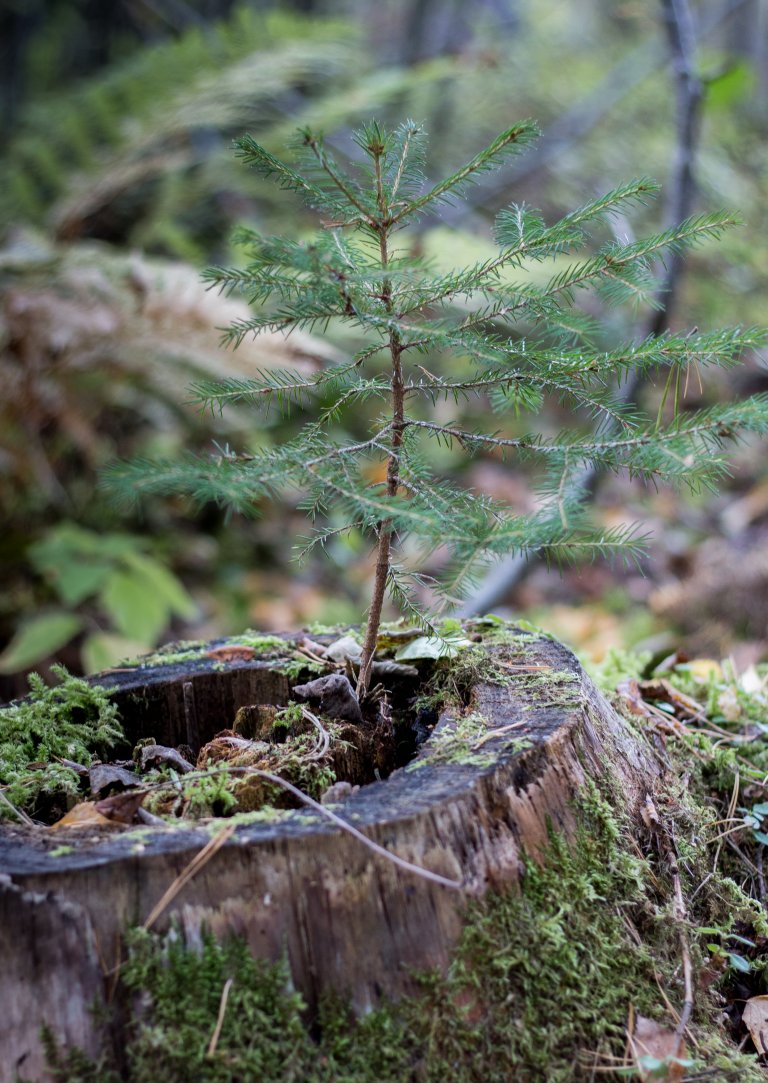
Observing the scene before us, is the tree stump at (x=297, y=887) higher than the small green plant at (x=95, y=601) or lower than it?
higher

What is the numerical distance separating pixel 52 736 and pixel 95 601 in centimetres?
325

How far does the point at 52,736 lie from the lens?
170cm

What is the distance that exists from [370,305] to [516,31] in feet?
26.0

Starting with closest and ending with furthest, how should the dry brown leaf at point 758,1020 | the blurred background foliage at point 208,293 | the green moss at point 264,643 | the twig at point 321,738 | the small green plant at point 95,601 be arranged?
the dry brown leaf at point 758,1020, the twig at point 321,738, the green moss at point 264,643, the small green plant at point 95,601, the blurred background foliage at point 208,293

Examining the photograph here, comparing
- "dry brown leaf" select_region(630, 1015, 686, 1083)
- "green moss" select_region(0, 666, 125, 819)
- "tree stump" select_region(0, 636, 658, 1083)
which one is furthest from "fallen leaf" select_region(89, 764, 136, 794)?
"dry brown leaf" select_region(630, 1015, 686, 1083)

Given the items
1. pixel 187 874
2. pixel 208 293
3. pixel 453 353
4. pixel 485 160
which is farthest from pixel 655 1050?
pixel 208 293

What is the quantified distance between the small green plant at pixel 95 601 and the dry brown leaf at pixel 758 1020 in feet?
9.10

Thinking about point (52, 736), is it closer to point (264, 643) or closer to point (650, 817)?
point (264, 643)

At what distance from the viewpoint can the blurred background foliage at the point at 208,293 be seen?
13.5ft

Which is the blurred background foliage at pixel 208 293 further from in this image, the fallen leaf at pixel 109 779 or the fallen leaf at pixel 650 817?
the fallen leaf at pixel 650 817

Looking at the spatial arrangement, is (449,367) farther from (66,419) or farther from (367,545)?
(66,419)

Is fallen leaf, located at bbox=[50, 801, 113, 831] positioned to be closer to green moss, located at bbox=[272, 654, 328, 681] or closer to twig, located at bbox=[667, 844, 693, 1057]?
green moss, located at bbox=[272, 654, 328, 681]

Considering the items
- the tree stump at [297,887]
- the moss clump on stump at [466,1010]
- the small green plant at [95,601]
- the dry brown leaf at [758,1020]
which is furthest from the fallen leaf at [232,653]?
the small green plant at [95,601]

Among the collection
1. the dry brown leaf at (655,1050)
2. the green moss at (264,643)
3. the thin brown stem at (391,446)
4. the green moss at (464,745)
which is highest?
the thin brown stem at (391,446)
